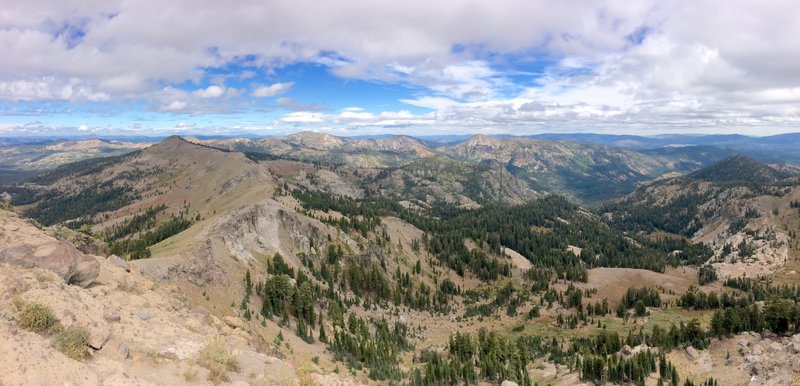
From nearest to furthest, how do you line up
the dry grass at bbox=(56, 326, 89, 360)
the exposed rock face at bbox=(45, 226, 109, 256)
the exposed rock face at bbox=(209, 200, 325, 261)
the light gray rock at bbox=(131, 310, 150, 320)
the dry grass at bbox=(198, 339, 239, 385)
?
the dry grass at bbox=(56, 326, 89, 360) → the dry grass at bbox=(198, 339, 239, 385) → the light gray rock at bbox=(131, 310, 150, 320) → the exposed rock face at bbox=(45, 226, 109, 256) → the exposed rock face at bbox=(209, 200, 325, 261)

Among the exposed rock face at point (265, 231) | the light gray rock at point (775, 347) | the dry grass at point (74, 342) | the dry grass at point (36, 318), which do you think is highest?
the dry grass at point (36, 318)

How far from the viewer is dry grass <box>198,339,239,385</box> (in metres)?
31.4

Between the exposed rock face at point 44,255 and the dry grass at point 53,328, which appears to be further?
the exposed rock face at point 44,255

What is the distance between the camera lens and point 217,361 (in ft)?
107

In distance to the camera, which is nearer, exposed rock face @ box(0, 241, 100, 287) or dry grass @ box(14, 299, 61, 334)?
dry grass @ box(14, 299, 61, 334)

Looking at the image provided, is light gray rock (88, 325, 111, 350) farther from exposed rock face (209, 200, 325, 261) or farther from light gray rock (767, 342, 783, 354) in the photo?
light gray rock (767, 342, 783, 354)

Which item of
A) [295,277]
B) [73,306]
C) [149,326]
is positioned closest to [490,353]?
[295,277]

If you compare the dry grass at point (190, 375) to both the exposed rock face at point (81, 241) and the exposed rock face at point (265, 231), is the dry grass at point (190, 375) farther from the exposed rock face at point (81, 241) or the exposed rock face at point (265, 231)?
the exposed rock face at point (265, 231)

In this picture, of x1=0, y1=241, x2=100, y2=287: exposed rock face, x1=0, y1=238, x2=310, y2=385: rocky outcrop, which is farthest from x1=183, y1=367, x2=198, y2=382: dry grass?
x1=0, y1=241, x2=100, y2=287: exposed rock face

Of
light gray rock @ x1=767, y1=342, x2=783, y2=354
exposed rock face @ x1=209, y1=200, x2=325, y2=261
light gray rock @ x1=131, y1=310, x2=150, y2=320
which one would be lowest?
light gray rock @ x1=767, y1=342, x2=783, y2=354

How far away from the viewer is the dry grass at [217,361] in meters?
31.4

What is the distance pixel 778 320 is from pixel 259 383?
5088 inches

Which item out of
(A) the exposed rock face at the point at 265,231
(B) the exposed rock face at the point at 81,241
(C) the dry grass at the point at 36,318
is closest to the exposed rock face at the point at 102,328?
(C) the dry grass at the point at 36,318

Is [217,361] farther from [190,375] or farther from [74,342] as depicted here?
[74,342]
